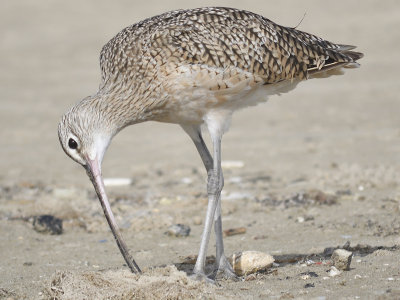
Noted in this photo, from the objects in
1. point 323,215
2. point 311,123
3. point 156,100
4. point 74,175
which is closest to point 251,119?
point 311,123

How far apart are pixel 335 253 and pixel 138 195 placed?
449cm

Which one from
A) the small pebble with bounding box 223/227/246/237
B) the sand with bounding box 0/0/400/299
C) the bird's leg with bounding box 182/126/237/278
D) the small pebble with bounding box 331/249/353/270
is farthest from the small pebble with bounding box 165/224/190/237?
the small pebble with bounding box 331/249/353/270

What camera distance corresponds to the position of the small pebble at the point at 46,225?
8.17 m

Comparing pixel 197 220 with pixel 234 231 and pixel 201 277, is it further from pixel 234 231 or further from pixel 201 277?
pixel 201 277

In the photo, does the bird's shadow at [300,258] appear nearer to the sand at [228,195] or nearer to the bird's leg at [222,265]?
the sand at [228,195]

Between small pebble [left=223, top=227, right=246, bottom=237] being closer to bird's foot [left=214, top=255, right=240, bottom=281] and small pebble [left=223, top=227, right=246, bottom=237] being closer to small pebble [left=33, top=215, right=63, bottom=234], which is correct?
bird's foot [left=214, top=255, right=240, bottom=281]

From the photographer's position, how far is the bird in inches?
235

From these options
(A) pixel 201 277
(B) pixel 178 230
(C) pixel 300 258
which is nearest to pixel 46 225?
(B) pixel 178 230

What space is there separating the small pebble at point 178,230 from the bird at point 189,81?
128 centimetres

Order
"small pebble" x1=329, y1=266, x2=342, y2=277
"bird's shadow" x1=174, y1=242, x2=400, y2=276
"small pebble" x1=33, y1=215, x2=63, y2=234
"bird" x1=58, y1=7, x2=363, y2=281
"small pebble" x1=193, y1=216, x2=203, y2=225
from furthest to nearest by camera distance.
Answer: "small pebble" x1=193, y1=216, x2=203, y2=225, "small pebble" x1=33, y1=215, x2=63, y2=234, "bird's shadow" x1=174, y1=242, x2=400, y2=276, "bird" x1=58, y1=7, x2=363, y2=281, "small pebble" x1=329, y1=266, x2=342, y2=277

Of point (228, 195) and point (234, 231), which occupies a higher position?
point (234, 231)

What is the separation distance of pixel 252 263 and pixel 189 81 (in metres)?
1.62

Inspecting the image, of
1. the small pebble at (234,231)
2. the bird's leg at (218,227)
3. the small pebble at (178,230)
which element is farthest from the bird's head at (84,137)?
the small pebble at (234,231)

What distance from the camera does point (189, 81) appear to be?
6113 mm
